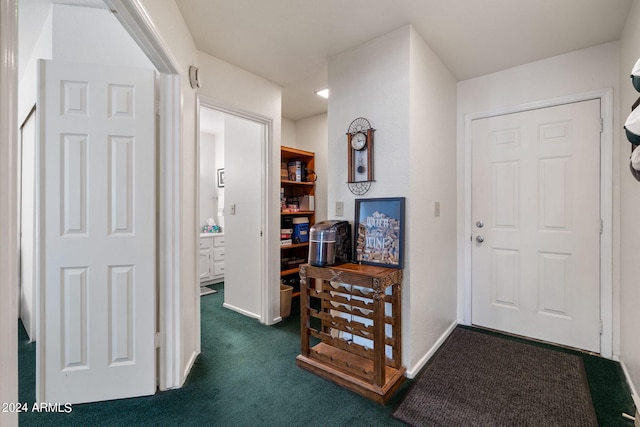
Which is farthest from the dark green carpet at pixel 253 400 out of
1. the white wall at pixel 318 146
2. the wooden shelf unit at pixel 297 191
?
the white wall at pixel 318 146

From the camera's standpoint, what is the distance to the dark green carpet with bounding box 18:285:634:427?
1582 millimetres

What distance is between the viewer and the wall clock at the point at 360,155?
6.96ft

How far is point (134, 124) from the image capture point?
69.3 inches

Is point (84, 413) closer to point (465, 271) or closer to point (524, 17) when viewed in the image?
point (465, 271)

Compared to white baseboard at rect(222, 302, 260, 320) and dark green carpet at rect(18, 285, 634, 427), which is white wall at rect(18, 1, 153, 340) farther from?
white baseboard at rect(222, 302, 260, 320)

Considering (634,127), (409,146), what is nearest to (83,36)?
(409,146)

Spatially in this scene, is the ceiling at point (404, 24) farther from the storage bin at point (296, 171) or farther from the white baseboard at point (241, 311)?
Answer: the white baseboard at point (241, 311)

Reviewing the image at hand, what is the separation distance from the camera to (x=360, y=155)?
2.20m

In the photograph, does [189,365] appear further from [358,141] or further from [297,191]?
[297,191]

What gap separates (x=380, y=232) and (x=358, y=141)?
0.70 metres

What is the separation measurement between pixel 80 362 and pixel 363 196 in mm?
2079

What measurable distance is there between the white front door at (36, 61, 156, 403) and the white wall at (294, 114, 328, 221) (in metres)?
2.22

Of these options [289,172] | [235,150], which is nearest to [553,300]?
[289,172]

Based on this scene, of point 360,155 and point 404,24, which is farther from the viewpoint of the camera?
point 360,155
